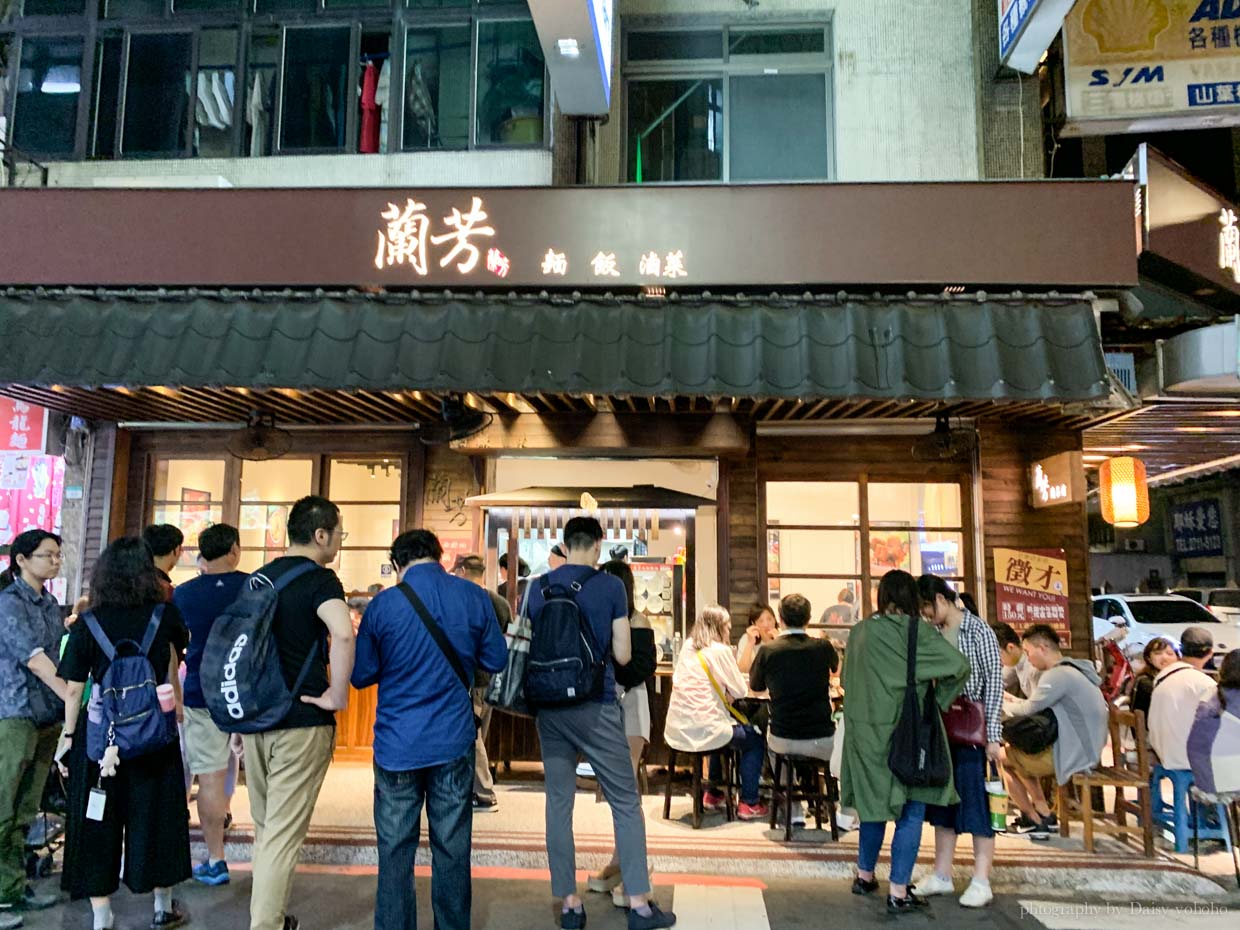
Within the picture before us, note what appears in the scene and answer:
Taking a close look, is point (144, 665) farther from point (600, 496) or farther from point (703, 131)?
point (703, 131)

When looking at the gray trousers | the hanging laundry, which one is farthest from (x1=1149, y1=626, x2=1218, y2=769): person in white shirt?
the hanging laundry

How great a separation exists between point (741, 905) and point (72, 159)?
10555 mm

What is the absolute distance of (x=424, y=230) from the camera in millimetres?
8234

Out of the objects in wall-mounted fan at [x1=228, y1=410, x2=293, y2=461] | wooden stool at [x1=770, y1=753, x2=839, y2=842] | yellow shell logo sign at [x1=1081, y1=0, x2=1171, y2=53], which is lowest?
wooden stool at [x1=770, y1=753, x2=839, y2=842]

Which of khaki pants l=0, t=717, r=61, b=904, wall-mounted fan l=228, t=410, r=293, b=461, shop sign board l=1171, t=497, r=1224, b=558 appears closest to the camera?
khaki pants l=0, t=717, r=61, b=904

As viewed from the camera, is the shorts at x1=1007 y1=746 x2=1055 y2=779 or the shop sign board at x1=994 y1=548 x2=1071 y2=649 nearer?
the shorts at x1=1007 y1=746 x2=1055 y2=779

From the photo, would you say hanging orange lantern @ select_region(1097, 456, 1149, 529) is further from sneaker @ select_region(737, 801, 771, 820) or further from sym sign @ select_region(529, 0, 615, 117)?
sym sign @ select_region(529, 0, 615, 117)

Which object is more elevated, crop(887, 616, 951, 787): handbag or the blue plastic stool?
crop(887, 616, 951, 787): handbag

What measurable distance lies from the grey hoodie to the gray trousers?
146 inches

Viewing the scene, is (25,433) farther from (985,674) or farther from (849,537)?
(985,674)

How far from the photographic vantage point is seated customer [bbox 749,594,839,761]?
22.7 feet

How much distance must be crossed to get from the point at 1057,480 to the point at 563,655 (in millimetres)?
6160

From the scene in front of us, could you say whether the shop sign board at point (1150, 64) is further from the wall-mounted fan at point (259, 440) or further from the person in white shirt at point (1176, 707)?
the wall-mounted fan at point (259, 440)

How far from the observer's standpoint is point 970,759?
5570 millimetres
